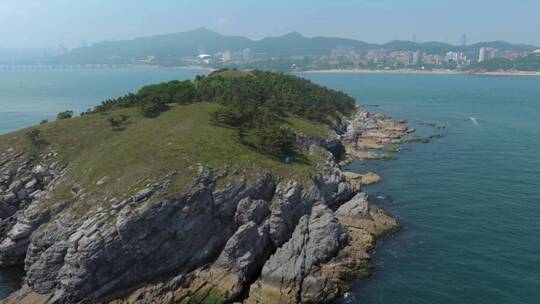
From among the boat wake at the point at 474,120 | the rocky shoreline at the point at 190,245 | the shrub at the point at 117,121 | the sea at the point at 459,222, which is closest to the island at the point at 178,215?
the rocky shoreline at the point at 190,245

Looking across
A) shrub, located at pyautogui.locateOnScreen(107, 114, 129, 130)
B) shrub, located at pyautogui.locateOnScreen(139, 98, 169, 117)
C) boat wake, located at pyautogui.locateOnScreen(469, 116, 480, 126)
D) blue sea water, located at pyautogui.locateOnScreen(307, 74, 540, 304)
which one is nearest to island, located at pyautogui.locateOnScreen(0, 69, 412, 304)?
shrub, located at pyautogui.locateOnScreen(107, 114, 129, 130)

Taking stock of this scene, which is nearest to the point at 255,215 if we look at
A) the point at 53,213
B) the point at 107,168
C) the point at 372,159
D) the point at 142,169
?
the point at 142,169

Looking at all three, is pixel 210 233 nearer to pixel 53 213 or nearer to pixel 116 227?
pixel 116 227

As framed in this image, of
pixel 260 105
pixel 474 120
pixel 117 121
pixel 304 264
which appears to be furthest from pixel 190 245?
pixel 474 120

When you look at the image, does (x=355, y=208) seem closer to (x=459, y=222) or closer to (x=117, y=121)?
(x=459, y=222)

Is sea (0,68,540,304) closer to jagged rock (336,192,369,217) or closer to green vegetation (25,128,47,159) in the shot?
A: jagged rock (336,192,369,217)
